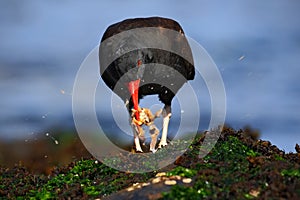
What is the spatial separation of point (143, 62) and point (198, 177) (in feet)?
14.0

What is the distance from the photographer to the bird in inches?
492

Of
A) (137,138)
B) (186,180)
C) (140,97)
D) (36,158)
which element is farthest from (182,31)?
(36,158)

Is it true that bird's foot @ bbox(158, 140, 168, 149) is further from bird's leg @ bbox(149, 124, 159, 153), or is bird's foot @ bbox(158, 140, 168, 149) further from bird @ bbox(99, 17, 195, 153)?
bird's leg @ bbox(149, 124, 159, 153)

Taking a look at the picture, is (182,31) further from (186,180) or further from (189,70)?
(186,180)

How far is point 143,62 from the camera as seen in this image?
1241 cm

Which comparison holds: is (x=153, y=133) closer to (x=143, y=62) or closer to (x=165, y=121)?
(x=165, y=121)

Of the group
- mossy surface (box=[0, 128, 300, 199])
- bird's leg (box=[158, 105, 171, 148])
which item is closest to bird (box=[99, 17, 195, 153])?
bird's leg (box=[158, 105, 171, 148])

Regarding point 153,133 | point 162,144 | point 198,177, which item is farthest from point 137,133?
point 198,177

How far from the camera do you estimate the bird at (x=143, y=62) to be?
12.5m

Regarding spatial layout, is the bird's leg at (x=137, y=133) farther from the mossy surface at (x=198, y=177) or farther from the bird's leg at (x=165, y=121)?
the mossy surface at (x=198, y=177)

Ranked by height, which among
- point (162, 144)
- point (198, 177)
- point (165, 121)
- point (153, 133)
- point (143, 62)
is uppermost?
point (143, 62)

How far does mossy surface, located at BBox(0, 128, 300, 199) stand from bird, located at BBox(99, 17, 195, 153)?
1.33 m

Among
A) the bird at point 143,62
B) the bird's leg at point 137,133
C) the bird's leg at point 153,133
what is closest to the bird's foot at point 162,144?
the bird at point 143,62

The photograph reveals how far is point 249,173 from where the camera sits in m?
9.70
